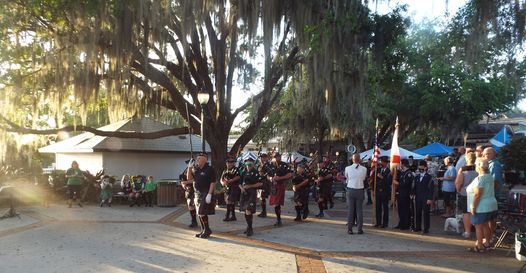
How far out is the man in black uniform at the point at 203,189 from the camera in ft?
30.6

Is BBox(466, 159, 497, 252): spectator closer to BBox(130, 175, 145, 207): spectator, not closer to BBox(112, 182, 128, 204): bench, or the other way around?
BBox(130, 175, 145, 207): spectator

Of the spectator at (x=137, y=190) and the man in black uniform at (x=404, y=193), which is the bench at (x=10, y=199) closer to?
the spectator at (x=137, y=190)

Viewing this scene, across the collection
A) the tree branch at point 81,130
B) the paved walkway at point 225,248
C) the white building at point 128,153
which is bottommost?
the paved walkway at point 225,248

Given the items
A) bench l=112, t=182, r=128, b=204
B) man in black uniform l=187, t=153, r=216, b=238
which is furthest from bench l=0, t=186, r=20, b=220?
man in black uniform l=187, t=153, r=216, b=238

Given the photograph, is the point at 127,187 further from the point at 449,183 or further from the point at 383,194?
the point at 449,183

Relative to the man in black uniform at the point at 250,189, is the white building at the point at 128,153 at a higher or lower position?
higher

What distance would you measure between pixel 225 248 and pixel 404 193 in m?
4.57

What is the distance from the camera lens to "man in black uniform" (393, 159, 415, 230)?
10.5 meters

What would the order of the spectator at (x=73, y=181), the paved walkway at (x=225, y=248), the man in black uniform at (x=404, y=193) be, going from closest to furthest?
the paved walkway at (x=225, y=248) < the man in black uniform at (x=404, y=193) < the spectator at (x=73, y=181)

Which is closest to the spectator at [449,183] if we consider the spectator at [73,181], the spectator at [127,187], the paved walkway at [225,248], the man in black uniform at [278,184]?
the paved walkway at [225,248]

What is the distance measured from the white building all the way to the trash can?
169 inches

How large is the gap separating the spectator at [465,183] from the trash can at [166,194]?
9.18m

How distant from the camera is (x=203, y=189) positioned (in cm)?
948

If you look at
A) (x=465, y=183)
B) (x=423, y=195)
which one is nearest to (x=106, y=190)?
(x=423, y=195)
